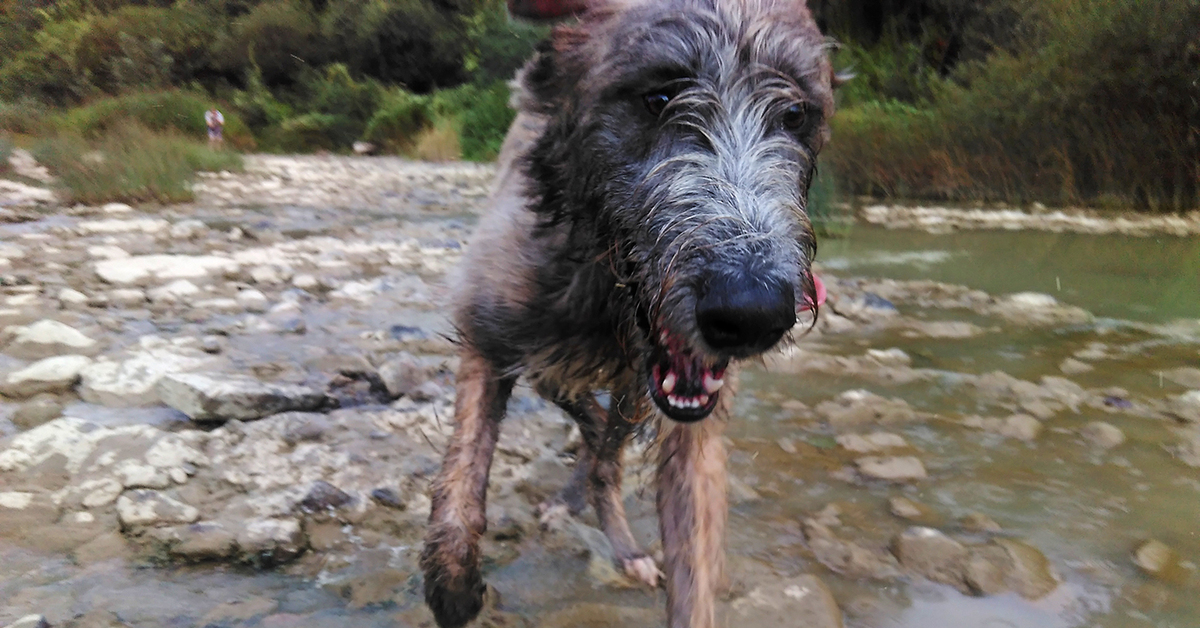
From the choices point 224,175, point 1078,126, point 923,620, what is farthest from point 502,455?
point 1078,126

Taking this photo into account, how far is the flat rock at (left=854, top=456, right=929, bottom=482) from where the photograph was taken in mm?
3473

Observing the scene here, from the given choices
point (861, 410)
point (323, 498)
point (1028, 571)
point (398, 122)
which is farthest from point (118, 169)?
point (398, 122)

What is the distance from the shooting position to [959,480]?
11.4 feet

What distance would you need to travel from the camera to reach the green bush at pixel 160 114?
18.4 meters

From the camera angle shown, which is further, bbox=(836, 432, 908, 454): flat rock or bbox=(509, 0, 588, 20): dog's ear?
bbox=(836, 432, 908, 454): flat rock

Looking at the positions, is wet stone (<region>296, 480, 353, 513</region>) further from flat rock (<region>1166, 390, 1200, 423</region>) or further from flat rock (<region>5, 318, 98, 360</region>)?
flat rock (<region>1166, 390, 1200, 423</region>)

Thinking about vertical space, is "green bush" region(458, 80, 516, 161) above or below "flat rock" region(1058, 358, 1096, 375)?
below

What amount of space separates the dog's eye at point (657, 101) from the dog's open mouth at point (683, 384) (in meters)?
0.72

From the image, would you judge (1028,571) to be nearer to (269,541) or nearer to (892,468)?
(892,468)

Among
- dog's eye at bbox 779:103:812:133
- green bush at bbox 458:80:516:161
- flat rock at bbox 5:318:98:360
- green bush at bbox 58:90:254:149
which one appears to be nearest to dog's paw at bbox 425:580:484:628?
dog's eye at bbox 779:103:812:133

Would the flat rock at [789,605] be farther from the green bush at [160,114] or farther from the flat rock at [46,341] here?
the green bush at [160,114]

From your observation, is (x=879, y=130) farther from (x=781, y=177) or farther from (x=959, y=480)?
(x=781, y=177)

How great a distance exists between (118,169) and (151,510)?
8.57 m

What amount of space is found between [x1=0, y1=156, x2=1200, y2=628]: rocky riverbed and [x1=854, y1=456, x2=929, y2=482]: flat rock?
0.04 ft
